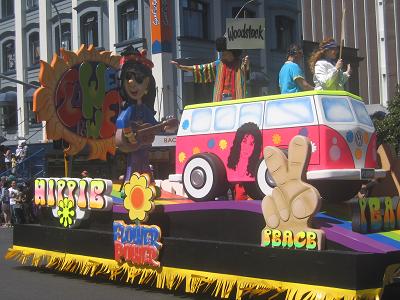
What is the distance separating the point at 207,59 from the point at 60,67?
18.7 metres

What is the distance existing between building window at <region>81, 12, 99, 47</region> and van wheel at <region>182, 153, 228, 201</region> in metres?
23.6

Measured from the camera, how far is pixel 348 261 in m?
6.38

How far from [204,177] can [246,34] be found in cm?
368

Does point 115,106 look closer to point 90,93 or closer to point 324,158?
point 90,93

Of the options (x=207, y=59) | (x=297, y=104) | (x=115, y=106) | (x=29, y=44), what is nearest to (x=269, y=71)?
(x=207, y=59)

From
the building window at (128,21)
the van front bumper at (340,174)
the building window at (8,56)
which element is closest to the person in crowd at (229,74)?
the van front bumper at (340,174)

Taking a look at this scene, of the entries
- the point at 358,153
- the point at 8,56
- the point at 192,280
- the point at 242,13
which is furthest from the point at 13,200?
the point at 8,56

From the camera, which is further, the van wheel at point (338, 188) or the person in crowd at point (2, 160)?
the person in crowd at point (2, 160)

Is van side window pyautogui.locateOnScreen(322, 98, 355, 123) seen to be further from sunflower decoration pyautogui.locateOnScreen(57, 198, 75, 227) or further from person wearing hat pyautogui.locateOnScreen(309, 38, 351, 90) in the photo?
sunflower decoration pyautogui.locateOnScreen(57, 198, 75, 227)

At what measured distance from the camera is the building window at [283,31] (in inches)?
1294

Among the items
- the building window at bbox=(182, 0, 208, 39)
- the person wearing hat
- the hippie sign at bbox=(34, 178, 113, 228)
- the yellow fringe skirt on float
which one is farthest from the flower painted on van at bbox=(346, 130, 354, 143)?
the building window at bbox=(182, 0, 208, 39)

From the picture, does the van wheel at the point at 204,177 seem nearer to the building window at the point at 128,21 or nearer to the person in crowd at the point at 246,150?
the person in crowd at the point at 246,150

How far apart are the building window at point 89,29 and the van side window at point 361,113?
2447 cm

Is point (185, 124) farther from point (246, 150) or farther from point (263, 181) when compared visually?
point (263, 181)
